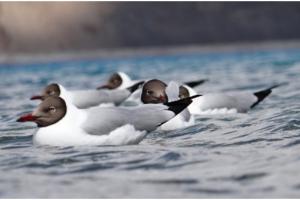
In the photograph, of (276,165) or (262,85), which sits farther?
(262,85)

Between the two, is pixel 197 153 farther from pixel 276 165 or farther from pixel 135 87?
pixel 135 87

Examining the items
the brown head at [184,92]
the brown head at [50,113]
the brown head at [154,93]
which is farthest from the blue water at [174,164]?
the brown head at [184,92]

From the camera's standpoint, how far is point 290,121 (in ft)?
28.3

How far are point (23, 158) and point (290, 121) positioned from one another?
3164mm

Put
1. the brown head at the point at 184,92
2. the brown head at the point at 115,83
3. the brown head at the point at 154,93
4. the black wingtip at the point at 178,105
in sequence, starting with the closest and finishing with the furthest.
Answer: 1. the black wingtip at the point at 178,105
2. the brown head at the point at 154,93
3. the brown head at the point at 184,92
4. the brown head at the point at 115,83

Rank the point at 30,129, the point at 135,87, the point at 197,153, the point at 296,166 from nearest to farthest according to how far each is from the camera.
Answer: the point at 296,166 → the point at 197,153 → the point at 30,129 → the point at 135,87

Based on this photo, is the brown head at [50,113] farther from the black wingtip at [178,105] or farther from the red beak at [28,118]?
the black wingtip at [178,105]

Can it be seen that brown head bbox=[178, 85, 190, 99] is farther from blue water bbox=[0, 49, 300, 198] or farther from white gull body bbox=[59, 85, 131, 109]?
white gull body bbox=[59, 85, 131, 109]

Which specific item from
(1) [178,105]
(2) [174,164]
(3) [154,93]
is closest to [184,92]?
(3) [154,93]

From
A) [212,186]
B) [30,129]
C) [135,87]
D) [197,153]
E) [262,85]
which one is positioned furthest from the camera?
[262,85]

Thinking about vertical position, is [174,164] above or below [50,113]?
below

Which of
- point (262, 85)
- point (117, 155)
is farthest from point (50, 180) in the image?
point (262, 85)

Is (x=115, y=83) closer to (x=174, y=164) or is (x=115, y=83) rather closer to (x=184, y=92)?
(x=184, y=92)

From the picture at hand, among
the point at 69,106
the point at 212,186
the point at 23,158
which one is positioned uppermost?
the point at 69,106
